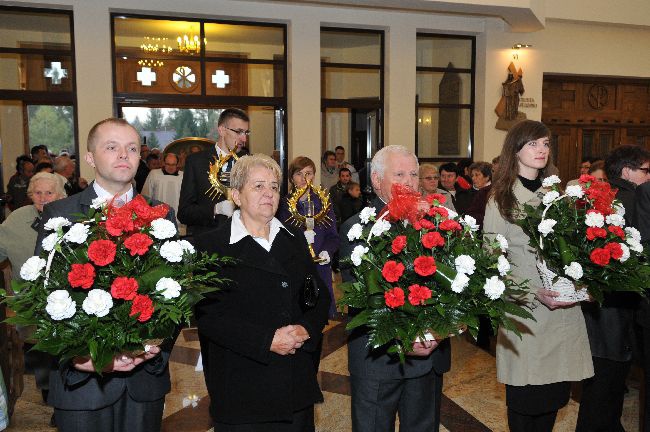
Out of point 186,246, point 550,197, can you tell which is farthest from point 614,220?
point 186,246

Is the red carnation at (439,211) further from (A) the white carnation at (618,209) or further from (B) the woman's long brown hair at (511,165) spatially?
(A) the white carnation at (618,209)

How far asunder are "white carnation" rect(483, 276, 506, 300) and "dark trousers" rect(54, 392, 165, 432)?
1269 millimetres

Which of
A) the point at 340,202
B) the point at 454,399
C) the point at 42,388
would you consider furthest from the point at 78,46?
the point at 454,399

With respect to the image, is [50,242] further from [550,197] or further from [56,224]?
[550,197]

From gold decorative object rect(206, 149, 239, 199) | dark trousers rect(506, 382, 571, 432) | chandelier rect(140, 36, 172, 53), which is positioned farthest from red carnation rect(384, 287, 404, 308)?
chandelier rect(140, 36, 172, 53)

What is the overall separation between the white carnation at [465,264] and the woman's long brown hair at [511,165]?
760mm

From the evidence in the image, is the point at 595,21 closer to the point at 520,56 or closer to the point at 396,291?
the point at 520,56

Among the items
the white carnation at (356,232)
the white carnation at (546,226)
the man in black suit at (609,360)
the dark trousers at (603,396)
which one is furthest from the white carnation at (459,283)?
the dark trousers at (603,396)

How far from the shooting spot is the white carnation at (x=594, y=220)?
2.30 m

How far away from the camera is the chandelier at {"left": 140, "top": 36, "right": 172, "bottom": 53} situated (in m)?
8.38

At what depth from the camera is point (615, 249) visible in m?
2.30

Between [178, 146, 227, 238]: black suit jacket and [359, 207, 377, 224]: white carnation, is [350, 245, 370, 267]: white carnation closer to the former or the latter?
[359, 207, 377, 224]: white carnation

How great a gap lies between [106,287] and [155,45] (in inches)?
288

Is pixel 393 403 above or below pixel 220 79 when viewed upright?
below
